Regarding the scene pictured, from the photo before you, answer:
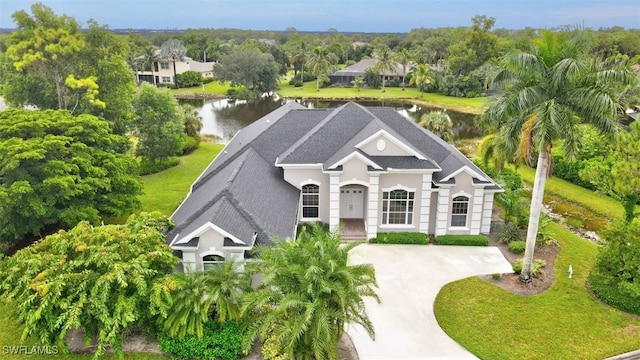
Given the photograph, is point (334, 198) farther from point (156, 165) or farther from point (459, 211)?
point (156, 165)

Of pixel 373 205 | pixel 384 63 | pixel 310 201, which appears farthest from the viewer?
pixel 384 63

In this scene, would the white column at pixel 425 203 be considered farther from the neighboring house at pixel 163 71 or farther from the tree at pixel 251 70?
the neighboring house at pixel 163 71

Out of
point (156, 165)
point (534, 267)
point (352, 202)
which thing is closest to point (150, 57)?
point (156, 165)

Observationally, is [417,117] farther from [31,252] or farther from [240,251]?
[31,252]

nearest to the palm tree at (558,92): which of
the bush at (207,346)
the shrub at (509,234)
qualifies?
the shrub at (509,234)

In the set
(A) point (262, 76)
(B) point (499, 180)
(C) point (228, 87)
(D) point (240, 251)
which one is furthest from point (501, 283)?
(C) point (228, 87)
